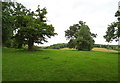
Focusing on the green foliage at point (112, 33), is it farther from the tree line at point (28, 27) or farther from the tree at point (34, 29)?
the tree at point (34, 29)

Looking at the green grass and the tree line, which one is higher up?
the tree line

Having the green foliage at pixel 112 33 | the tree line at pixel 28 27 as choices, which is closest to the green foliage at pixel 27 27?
the tree line at pixel 28 27

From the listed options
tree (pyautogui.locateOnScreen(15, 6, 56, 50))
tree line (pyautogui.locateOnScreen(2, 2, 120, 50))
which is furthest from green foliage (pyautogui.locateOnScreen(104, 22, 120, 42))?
tree (pyautogui.locateOnScreen(15, 6, 56, 50))

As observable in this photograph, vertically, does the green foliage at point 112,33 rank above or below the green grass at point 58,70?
above

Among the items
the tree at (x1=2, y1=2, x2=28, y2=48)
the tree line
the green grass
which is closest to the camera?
the green grass

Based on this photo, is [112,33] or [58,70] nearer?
[58,70]

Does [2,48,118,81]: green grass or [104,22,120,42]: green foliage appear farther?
[104,22,120,42]: green foliage

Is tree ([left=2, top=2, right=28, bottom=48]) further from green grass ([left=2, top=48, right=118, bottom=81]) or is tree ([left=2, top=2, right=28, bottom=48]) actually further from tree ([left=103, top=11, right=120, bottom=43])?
tree ([left=103, top=11, right=120, bottom=43])

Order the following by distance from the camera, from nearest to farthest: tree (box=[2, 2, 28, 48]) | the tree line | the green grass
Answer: the green grass, tree (box=[2, 2, 28, 48]), the tree line

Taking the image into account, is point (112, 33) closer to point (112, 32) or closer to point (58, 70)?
point (112, 32)

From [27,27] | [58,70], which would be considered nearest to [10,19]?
[27,27]

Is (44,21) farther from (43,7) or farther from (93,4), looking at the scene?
(93,4)

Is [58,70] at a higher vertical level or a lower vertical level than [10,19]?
lower

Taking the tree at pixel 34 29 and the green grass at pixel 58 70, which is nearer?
the green grass at pixel 58 70
